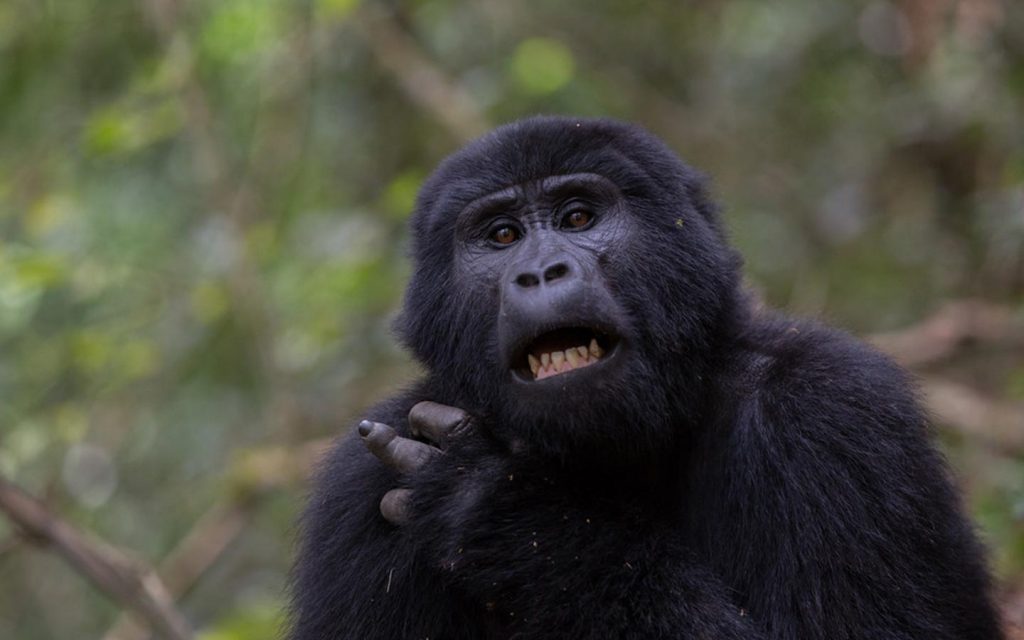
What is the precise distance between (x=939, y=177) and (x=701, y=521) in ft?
22.5

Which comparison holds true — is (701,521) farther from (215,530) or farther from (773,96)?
(773,96)

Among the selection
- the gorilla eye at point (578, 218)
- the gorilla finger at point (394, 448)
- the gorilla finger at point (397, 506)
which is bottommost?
the gorilla finger at point (397, 506)

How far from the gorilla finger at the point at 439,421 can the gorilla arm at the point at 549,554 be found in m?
0.05

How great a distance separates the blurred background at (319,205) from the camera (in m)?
7.49

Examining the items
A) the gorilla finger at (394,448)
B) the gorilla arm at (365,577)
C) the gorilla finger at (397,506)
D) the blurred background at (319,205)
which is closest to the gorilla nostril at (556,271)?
the gorilla finger at (394,448)

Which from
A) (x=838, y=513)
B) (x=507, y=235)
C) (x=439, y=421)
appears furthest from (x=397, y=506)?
(x=838, y=513)

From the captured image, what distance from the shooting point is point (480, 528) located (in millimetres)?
3744

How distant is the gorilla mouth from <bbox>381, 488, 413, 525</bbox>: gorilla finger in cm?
54

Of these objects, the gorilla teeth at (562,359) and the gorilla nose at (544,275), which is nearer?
the gorilla nose at (544,275)

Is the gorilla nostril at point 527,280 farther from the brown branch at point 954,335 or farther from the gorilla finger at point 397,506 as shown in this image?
the brown branch at point 954,335

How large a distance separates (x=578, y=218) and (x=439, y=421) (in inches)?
32.4

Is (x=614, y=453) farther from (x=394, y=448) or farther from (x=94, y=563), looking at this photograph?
(x=94, y=563)

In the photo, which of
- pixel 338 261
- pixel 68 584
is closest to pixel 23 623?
pixel 68 584

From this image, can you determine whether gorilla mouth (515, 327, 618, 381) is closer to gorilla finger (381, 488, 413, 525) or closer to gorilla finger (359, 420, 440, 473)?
gorilla finger (359, 420, 440, 473)
